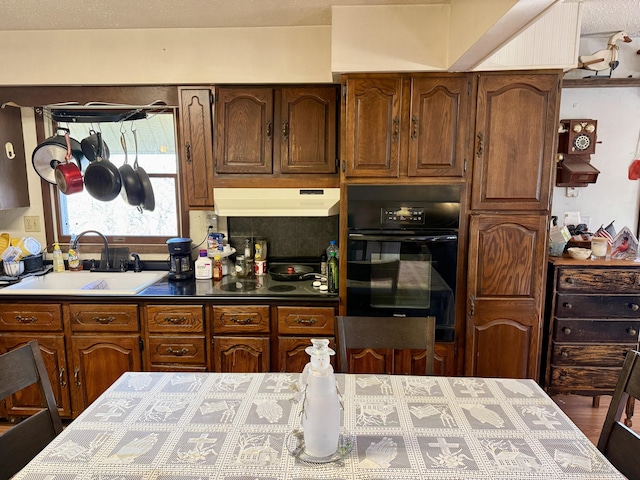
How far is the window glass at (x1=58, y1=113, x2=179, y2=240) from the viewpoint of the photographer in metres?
2.82

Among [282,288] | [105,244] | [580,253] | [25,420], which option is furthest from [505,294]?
[105,244]

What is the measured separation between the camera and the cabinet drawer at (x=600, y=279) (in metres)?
2.39

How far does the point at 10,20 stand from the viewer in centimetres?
234

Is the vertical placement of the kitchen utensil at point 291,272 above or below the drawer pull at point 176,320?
above

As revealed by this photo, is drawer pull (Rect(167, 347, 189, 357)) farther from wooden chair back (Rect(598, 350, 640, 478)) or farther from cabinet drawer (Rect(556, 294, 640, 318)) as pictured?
cabinet drawer (Rect(556, 294, 640, 318))

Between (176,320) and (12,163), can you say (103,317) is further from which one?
(12,163)

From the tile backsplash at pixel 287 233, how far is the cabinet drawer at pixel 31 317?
112 cm

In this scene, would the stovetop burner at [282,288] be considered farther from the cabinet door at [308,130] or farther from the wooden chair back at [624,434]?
the wooden chair back at [624,434]

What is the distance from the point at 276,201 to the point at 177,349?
1.04 metres

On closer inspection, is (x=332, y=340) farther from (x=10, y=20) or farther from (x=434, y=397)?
(x=10, y=20)

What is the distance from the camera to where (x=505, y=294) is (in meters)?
2.34

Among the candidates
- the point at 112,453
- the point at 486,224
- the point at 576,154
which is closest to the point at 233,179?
the point at 486,224

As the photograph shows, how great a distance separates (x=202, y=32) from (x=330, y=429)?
2.34m

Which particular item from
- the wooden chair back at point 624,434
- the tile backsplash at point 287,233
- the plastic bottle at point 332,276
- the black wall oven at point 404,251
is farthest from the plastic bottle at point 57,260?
the wooden chair back at point 624,434
